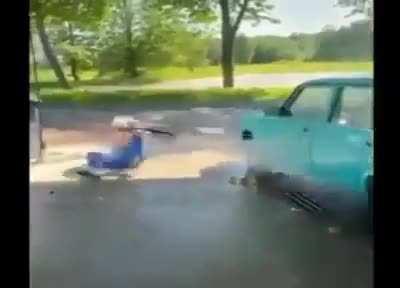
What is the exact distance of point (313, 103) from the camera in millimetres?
1442

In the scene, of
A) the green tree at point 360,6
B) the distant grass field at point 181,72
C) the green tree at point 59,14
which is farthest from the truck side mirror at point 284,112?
the green tree at point 59,14

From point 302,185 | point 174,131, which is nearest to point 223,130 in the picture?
point 174,131

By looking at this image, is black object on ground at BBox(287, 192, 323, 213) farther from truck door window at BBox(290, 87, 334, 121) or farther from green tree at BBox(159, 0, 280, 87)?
green tree at BBox(159, 0, 280, 87)

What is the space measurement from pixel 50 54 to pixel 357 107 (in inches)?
28.8

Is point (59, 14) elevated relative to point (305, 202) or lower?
elevated

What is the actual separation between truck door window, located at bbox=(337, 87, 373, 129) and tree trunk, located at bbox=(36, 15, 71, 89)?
666 mm

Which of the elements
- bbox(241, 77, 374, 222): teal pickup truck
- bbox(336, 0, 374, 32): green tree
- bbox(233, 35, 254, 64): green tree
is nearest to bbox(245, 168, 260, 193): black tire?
bbox(241, 77, 374, 222): teal pickup truck

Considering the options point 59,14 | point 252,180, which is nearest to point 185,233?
point 252,180

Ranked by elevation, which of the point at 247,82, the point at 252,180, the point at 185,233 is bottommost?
the point at 185,233

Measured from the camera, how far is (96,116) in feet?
4.63

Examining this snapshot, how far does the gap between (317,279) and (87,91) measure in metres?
0.70

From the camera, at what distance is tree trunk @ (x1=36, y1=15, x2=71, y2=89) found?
1348 mm

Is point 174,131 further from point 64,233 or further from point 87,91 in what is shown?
point 64,233

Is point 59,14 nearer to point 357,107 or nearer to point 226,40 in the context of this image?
point 226,40
